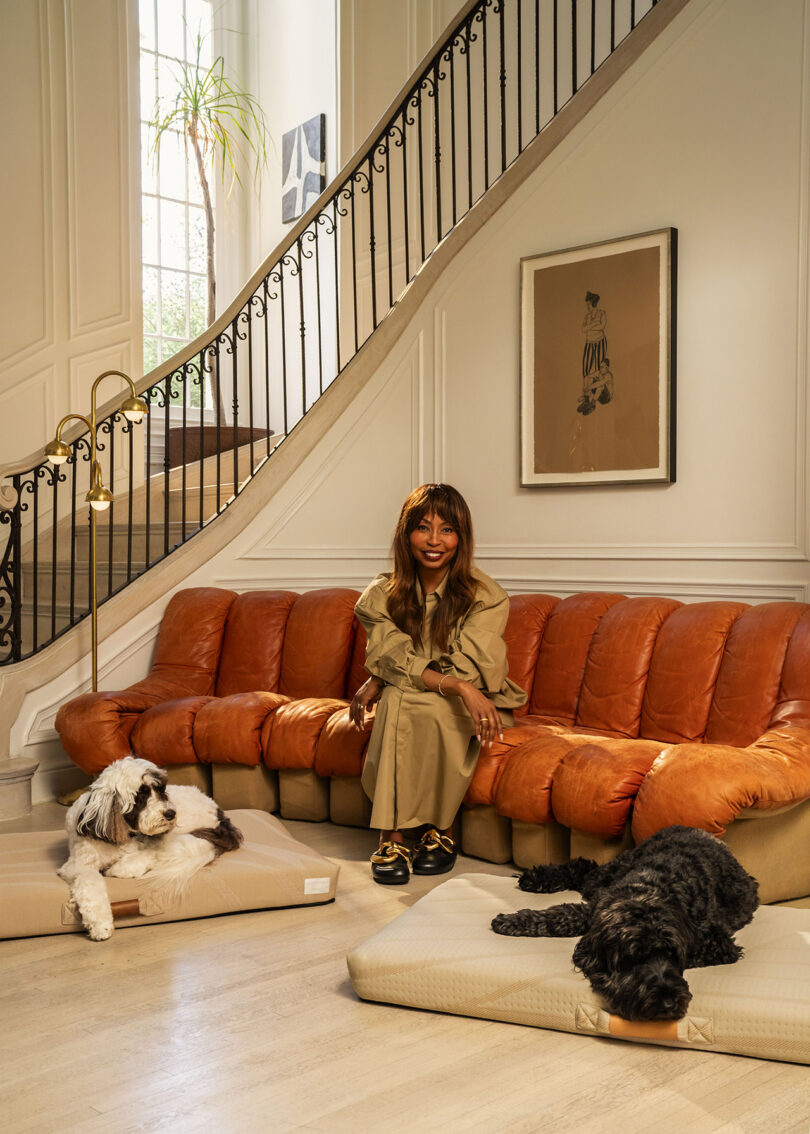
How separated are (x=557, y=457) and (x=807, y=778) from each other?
213 cm

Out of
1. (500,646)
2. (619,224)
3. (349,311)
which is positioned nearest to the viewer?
(500,646)

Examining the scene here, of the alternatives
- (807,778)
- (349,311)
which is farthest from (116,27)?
(807,778)

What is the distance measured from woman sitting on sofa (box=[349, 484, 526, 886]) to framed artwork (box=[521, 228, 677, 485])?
1.11 metres

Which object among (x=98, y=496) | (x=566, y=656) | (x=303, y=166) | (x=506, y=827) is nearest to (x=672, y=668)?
(x=566, y=656)

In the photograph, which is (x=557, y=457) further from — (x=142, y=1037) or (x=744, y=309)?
(x=142, y=1037)

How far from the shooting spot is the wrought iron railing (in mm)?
5375

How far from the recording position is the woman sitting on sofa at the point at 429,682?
3.61 meters

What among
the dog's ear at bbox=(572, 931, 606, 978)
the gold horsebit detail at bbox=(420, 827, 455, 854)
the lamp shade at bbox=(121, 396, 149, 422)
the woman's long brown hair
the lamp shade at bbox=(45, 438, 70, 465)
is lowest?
the gold horsebit detail at bbox=(420, 827, 455, 854)

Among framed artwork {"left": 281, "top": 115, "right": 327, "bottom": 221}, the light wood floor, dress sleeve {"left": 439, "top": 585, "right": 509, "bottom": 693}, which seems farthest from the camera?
framed artwork {"left": 281, "top": 115, "right": 327, "bottom": 221}

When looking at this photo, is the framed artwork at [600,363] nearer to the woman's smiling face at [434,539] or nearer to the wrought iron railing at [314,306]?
the wrought iron railing at [314,306]

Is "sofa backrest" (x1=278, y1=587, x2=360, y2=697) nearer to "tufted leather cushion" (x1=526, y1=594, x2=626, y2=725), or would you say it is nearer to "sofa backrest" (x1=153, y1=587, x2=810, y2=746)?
"sofa backrest" (x1=153, y1=587, x2=810, y2=746)

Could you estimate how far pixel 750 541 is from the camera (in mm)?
4301

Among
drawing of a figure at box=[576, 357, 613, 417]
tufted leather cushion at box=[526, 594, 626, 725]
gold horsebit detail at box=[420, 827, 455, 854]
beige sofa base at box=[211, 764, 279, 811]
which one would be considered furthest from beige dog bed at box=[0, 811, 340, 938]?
drawing of a figure at box=[576, 357, 613, 417]

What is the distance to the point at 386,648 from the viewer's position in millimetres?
3779
